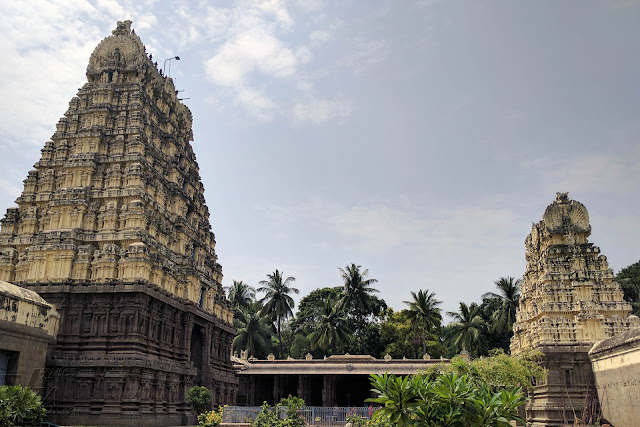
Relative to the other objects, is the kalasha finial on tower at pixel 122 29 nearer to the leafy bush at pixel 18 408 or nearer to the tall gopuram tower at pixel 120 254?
the tall gopuram tower at pixel 120 254

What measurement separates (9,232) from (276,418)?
20270mm

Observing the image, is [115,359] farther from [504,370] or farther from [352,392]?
[352,392]

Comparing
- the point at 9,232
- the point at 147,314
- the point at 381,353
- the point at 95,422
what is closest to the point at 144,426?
the point at 95,422

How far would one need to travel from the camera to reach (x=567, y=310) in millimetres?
29781

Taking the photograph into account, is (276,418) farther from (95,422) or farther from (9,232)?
(9,232)

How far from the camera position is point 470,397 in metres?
10.1

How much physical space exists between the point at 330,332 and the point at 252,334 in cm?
1016

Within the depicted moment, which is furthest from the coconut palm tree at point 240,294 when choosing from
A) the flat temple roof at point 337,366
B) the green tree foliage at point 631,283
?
the green tree foliage at point 631,283

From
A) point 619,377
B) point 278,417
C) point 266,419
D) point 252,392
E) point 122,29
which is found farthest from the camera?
point 252,392

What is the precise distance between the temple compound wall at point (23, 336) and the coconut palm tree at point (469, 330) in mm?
41081

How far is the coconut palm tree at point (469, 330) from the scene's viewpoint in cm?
5422

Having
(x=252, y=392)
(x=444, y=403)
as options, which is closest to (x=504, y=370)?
(x=444, y=403)

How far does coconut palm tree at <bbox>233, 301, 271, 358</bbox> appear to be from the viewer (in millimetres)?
59250

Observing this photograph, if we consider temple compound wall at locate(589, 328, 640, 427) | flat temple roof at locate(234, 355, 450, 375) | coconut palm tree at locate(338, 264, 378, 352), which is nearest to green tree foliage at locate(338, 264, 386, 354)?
coconut palm tree at locate(338, 264, 378, 352)
